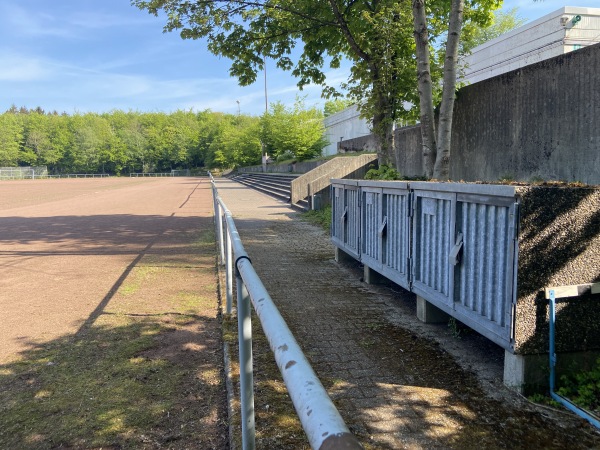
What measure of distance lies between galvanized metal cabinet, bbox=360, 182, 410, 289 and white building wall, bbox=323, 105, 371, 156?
1299 inches

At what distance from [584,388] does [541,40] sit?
1690cm

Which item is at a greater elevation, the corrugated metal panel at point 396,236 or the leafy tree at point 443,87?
the leafy tree at point 443,87

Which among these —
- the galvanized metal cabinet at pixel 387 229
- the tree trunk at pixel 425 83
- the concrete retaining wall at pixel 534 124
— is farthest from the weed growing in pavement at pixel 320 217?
the galvanized metal cabinet at pixel 387 229

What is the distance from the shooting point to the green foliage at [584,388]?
316cm

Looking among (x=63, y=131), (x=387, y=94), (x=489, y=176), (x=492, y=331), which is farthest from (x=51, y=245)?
(x=63, y=131)

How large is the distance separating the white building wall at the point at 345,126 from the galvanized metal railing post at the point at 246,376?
37.2 m

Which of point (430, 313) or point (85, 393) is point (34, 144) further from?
point (430, 313)

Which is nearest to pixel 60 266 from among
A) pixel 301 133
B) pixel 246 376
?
pixel 246 376

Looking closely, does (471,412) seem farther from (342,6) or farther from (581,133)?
(342,6)

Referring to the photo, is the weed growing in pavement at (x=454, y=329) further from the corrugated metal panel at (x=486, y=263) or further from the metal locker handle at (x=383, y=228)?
the metal locker handle at (x=383, y=228)

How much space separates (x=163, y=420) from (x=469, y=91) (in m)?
8.47

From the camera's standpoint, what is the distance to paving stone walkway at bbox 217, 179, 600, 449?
2.93m

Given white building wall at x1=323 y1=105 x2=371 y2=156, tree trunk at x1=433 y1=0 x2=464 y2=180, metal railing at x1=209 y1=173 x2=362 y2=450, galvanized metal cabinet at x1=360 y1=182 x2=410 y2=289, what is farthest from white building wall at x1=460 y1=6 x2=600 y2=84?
white building wall at x1=323 y1=105 x2=371 y2=156

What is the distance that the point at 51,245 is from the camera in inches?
420
